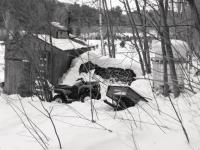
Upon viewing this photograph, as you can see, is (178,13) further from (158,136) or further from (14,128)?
(14,128)

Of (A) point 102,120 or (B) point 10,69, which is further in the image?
(B) point 10,69

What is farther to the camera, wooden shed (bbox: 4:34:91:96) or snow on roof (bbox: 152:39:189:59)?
A: wooden shed (bbox: 4:34:91:96)

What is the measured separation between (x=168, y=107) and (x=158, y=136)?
165 centimetres

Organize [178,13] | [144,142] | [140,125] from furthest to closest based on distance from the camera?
1. [178,13]
2. [140,125]
3. [144,142]

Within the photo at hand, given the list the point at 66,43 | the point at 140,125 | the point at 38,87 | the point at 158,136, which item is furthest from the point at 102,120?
the point at 66,43

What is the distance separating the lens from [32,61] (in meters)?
10.8

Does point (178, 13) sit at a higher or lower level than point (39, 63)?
higher

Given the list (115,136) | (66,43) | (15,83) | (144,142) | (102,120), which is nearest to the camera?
(144,142)

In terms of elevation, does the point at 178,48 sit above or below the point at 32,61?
above

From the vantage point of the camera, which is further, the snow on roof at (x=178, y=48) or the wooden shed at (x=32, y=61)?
the wooden shed at (x=32, y=61)

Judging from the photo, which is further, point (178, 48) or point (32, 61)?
point (32, 61)

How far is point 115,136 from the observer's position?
3.66 metres

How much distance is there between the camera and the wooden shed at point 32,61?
1108cm

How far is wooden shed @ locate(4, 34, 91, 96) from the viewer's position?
1108 centimetres
